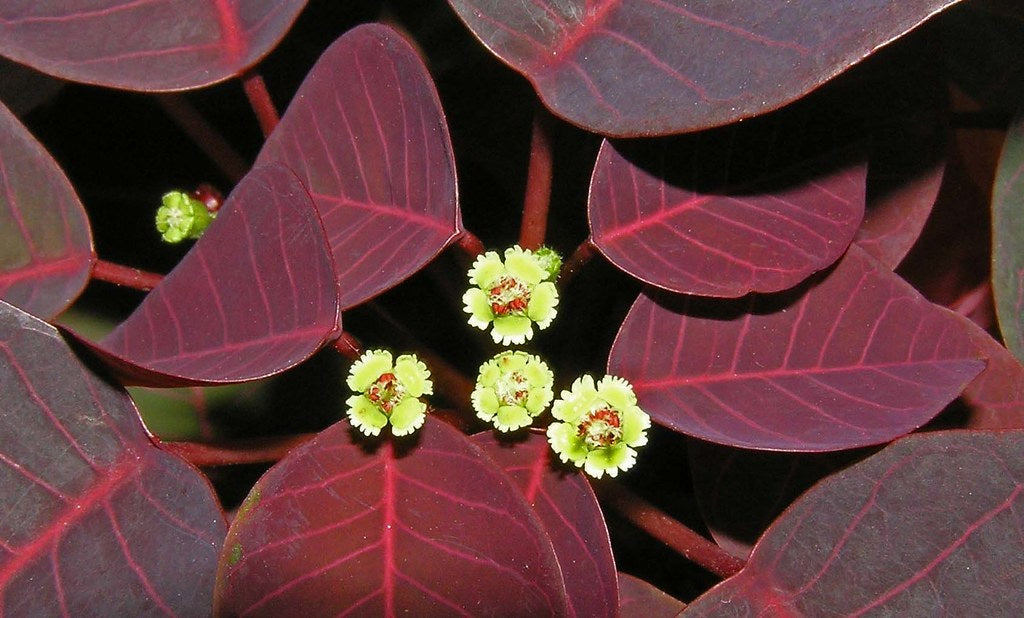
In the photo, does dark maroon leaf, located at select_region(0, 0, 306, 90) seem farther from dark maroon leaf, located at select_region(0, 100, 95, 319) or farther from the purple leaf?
the purple leaf

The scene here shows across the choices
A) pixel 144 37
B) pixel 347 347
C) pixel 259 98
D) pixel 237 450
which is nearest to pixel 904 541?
pixel 347 347

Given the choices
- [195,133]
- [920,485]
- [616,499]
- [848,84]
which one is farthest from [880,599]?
[195,133]

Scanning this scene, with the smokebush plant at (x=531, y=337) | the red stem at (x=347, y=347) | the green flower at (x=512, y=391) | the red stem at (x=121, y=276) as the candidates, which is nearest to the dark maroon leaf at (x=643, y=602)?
the smokebush plant at (x=531, y=337)

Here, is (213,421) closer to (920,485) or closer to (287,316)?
(287,316)

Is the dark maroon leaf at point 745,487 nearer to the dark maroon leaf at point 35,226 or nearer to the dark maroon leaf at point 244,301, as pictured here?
the dark maroon leaf at point 244,301

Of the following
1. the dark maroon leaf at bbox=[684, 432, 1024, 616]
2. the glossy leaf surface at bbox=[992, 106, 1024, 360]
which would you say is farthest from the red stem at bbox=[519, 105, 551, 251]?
the glossy leaf surface at bbox=[992, 106, 1024, 360]

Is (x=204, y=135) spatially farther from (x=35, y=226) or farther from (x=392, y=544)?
(x=392, y=544)
